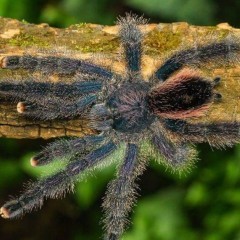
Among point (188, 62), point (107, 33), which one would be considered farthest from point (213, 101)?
point (107, 33)

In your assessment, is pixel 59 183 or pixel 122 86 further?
pixel 122 86

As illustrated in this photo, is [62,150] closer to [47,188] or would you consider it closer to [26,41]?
[47,188]

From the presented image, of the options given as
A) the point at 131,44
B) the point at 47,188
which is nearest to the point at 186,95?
the point at 131,44

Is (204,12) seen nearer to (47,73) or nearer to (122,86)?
(122,86)

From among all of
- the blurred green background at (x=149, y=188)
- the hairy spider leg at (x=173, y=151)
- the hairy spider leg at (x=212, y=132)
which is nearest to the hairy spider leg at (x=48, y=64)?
the hairy spider leg at (x=173, y=151)

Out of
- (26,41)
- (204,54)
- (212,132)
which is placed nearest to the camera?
(212,132)

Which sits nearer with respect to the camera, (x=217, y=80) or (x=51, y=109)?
(x=51, y=109)

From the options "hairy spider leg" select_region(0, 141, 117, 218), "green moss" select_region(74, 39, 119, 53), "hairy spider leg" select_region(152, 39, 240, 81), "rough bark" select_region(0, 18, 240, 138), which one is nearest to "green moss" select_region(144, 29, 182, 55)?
"rough bark" select_region(0, 18, 240, 138)
